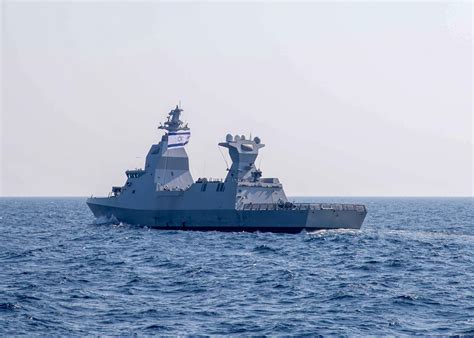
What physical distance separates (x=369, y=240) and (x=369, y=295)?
1987cm

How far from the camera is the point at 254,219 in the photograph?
48.1 meters

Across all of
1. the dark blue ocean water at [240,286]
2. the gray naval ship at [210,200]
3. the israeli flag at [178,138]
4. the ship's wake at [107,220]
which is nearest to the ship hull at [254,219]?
the gray naval ship at [210,200]

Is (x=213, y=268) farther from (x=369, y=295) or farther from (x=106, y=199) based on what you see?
(x=106, y=199)

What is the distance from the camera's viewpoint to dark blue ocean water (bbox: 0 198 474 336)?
20.1 metres

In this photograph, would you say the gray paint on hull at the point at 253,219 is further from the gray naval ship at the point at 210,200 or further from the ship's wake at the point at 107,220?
the ship's wake at the point at 107,220

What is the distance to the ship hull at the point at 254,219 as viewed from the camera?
153 ft

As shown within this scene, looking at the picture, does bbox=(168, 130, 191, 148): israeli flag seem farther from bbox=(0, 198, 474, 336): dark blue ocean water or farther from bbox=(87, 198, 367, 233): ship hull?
bbox=(0, 198, 474, 336): dark blue ocean water

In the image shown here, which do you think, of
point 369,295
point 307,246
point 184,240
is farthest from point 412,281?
point 184,240

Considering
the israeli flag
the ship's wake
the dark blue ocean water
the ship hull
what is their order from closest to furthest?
the dark blue ocean water → the ship hull → the israeli flag → the ship's wake

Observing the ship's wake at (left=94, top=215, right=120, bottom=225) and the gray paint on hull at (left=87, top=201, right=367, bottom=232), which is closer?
the gray paint on hull at (left=87, top=201, right=367, bottom=232)

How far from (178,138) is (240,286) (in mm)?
31769

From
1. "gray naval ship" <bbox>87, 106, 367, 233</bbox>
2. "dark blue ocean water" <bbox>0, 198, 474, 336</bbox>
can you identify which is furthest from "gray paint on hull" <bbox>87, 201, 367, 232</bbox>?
"dark blue ocean water" <bbox>0, 198, 474, 336</bbox>

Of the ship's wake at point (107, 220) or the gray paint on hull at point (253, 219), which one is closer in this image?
the gray paint on hull at point (253, 219)

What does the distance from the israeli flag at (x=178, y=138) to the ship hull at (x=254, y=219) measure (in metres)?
6.03
